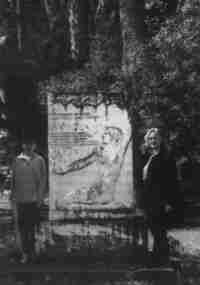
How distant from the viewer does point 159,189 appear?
7.25 meters

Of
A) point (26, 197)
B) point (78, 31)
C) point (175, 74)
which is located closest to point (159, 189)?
point (26, 197)

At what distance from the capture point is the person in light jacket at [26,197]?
7938 millimetres

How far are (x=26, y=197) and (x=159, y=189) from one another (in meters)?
1.78

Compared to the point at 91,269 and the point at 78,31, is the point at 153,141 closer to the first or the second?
the point at 91,269

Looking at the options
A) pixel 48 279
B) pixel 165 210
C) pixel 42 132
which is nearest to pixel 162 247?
pixel 165 210

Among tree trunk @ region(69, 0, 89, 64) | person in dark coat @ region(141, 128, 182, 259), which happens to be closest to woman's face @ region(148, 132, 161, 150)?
person in dark coat @ region(141, 128, 182, 259)

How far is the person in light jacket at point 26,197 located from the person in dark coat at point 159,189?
57.8 inches

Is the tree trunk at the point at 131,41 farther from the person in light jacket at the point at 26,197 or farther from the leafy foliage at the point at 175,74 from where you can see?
the person in light jacket at the point at 26,197

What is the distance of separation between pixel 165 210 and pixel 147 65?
532cm

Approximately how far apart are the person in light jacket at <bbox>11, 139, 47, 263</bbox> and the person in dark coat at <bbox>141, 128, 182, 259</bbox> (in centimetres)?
147

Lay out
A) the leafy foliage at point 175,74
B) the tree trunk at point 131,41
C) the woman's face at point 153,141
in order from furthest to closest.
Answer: the leafy foliage at point 175,74 → the tree trunk at point 131,41 → the woman's face at point 153,141

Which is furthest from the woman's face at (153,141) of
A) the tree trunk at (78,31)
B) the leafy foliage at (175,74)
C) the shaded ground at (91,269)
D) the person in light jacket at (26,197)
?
the tree trunk at (78,31)

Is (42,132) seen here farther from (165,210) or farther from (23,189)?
(165,210)

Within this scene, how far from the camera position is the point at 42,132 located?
11.7 metres
